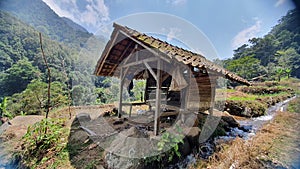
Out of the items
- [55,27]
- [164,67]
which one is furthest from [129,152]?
[55,27]

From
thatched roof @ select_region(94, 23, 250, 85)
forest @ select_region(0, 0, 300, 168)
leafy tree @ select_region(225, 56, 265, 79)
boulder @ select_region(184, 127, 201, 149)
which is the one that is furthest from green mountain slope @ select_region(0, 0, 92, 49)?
leafy tree @ select_region(225, 56, 265, 79)

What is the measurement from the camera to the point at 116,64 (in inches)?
253

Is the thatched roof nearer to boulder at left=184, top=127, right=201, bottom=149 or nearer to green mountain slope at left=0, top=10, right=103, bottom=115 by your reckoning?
boulder at left=184, top=127, right=201, bottom=149

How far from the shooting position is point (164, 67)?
176 inches

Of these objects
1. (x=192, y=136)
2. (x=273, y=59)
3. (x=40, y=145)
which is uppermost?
(x=273, y=59)

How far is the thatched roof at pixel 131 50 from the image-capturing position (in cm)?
364

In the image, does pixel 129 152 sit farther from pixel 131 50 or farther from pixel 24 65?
pixel 24 65

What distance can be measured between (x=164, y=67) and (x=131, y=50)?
1921 millimetres

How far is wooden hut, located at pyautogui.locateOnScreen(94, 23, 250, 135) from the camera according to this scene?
390 centimetres

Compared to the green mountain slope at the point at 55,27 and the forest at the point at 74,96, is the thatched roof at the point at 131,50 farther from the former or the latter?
the green mountain slope at the point at 55,27

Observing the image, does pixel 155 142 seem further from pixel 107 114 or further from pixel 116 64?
pixel 107 114

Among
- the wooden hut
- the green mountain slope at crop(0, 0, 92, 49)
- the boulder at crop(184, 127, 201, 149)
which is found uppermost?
the green mountain slope at crop(0, 0, 92, 49)

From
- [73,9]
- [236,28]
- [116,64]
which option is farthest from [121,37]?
[236,28]

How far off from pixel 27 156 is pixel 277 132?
854 centimetres
